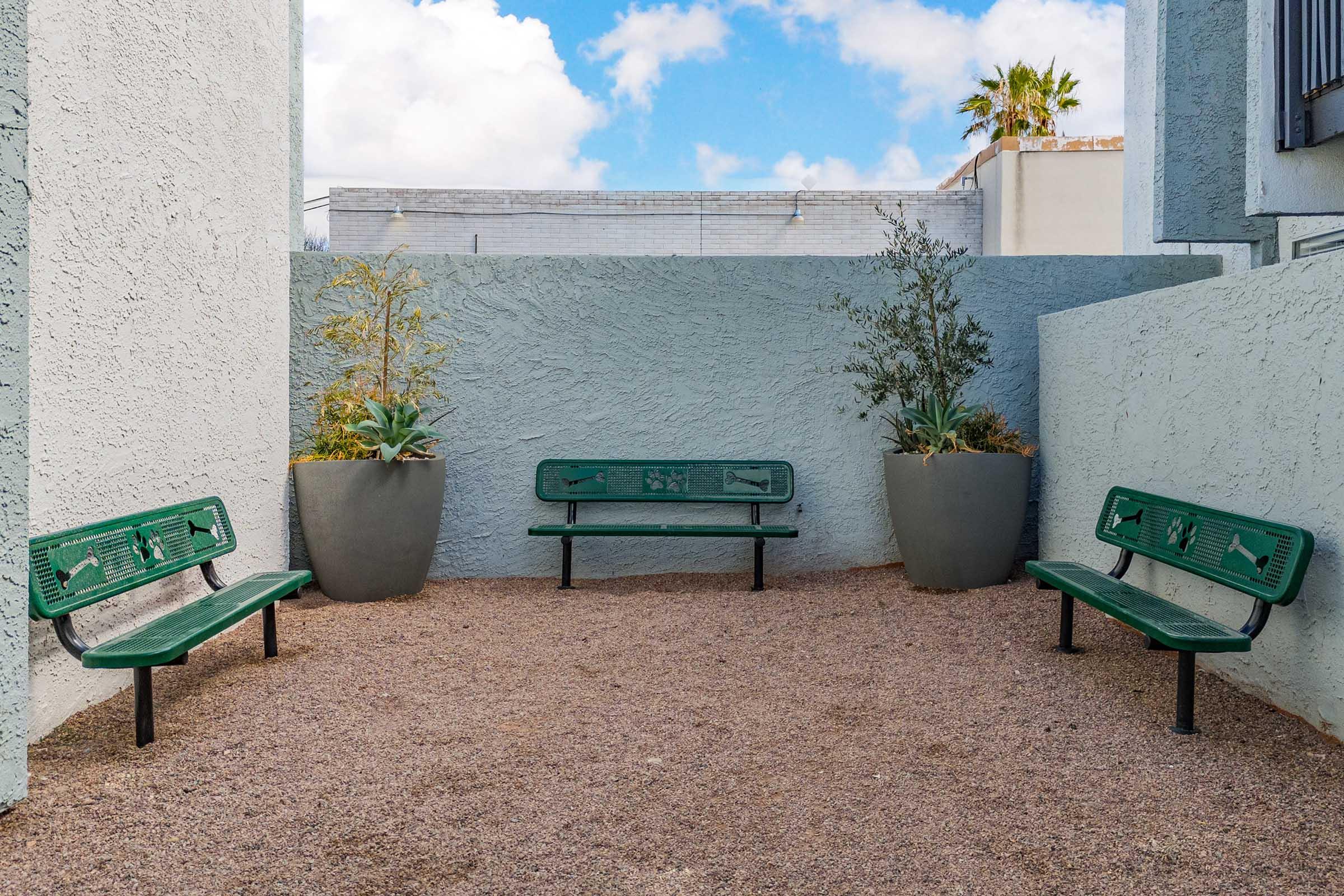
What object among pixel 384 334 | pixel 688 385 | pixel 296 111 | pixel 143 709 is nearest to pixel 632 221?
pixel 296 111

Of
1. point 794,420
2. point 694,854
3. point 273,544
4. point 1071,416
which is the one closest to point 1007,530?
point 1071,416

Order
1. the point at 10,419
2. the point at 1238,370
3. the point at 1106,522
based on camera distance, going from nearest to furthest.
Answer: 1. the point at 10,419
2. the point at 1238,370
3. the point at 1106,522

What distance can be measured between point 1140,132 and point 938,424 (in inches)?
156

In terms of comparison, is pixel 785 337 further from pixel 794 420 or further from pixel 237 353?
pixel 237 353

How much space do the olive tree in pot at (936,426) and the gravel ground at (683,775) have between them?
0.87 meters

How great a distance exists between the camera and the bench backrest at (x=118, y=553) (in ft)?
9.80

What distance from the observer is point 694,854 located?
2.39 meters

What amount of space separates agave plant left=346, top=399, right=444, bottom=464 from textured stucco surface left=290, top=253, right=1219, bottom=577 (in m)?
0.59

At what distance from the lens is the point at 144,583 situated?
3504 mm

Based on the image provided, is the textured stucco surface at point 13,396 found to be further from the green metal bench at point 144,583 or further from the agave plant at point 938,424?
the agave plant at point 938,424

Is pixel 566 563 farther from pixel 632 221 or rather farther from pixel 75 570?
pixel 632 221

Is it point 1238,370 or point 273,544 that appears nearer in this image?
point 1238,370

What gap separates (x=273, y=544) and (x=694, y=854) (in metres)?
3.77

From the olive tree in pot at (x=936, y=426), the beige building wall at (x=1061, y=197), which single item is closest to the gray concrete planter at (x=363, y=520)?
the olive tree in pot at (x=936, y=426)
